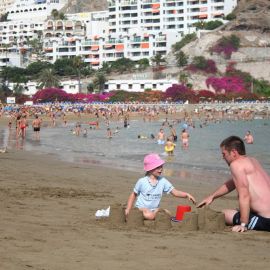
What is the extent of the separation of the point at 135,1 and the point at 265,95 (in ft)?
152

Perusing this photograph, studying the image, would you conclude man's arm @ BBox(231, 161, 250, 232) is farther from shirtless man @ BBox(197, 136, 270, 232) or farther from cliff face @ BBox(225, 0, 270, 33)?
cliff face @ BBox(225, 0, 270, 33)

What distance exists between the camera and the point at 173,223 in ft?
27.3

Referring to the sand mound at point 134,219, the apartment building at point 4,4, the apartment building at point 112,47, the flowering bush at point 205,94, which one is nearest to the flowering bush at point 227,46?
the apartment building at point 112,47

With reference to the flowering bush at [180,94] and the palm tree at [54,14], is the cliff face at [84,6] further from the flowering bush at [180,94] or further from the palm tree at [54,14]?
the flowering bush at [180,94]

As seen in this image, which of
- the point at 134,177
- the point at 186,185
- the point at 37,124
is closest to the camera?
the point at 186,185

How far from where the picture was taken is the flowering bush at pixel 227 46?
4365 inches

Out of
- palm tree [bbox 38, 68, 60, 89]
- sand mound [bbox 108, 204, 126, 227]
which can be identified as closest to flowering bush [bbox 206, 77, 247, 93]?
palm tree [bbox 38, 68, 60, 89]

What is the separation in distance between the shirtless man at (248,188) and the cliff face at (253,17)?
111546 millimetres

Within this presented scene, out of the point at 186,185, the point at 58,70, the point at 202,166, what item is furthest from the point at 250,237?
the point at 58,70

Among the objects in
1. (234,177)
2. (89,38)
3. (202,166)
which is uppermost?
(89,38)

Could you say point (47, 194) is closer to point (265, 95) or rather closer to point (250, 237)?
point (250, 237)

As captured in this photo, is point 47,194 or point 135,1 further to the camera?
point 135,1

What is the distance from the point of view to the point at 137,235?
7551 mm

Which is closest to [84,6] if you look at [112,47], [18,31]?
[18,31]
